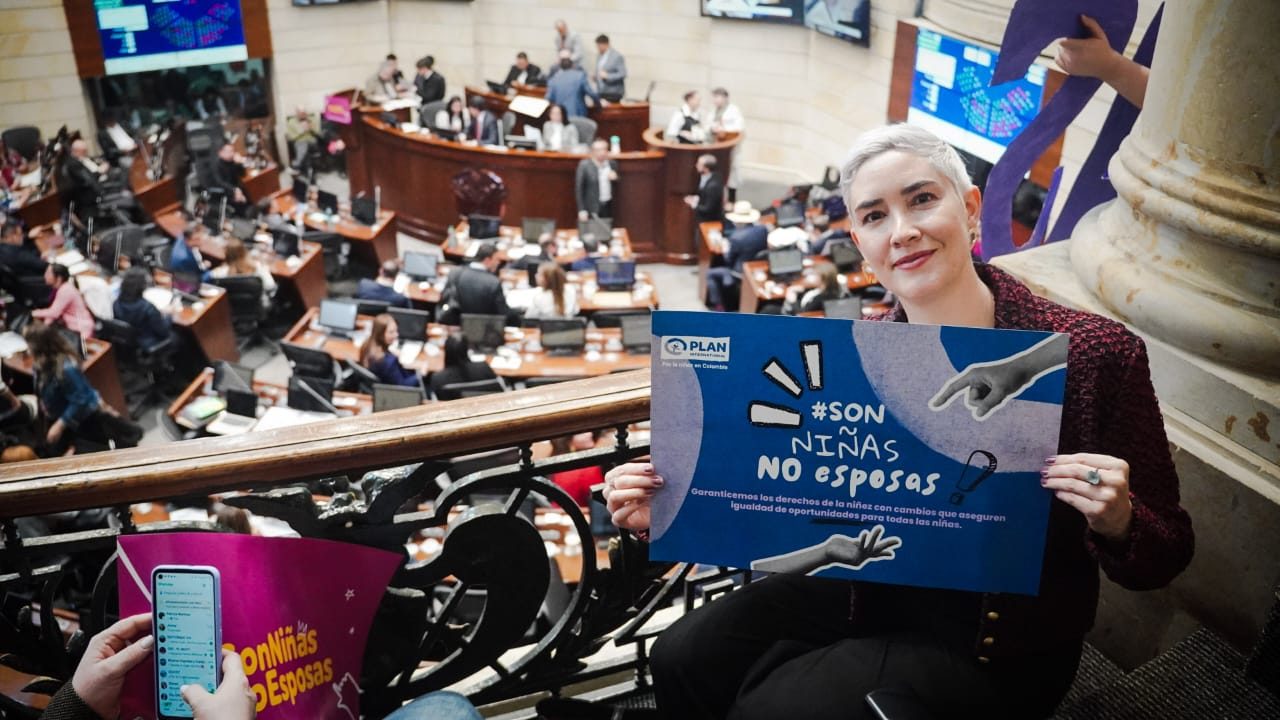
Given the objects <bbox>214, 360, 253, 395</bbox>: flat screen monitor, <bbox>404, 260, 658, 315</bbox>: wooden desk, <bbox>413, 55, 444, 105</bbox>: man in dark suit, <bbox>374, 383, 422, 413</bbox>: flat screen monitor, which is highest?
<bbox>413, 55, 444, 105</bbox>: man in dark suit

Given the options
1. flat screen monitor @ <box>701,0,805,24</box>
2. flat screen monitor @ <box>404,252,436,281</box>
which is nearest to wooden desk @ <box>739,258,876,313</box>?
flat screen monitor @ <box>404,252,436,281</box>

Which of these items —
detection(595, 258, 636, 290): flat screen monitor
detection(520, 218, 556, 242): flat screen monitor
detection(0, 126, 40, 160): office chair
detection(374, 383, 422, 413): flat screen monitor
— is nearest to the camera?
detection(374, 383, 422, 413): flat screen monitor

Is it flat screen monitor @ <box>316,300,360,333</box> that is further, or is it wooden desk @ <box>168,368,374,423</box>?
flat screen monitor @ <box>316,300,360,333</box>

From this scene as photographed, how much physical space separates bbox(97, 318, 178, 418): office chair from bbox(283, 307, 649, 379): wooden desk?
3.63 feet

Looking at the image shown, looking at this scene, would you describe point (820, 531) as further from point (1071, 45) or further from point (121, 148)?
point (121, 148)

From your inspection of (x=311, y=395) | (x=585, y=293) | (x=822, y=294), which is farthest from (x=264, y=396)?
(x=822, y=294)

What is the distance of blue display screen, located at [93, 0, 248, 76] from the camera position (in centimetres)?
1370

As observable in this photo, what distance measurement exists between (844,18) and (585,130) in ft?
11.8

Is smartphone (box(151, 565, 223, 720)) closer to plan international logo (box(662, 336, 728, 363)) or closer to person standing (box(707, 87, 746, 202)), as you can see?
plan international logo (box(662, 336, 728, 363))

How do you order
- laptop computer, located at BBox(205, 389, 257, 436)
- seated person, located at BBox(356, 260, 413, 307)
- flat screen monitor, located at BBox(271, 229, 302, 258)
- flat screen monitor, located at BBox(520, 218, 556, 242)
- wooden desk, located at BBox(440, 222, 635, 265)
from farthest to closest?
1. flat screen monitor, located at BBox(520, 218, 556, 242)
2. wooden desk, located at BBox(440, 222, 635, 265)
3. flat screen monitor, located at BBox(271, 229, 302, 258)
4. seated person, located at BBox(356, 260, 413, 307)
5. laptop computer, located at BBox(205, 389, 257, 436)

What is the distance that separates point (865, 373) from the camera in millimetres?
1427

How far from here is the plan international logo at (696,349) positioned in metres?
1.45

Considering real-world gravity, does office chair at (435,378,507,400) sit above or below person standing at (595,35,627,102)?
below

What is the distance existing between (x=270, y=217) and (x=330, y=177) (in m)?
4.71
